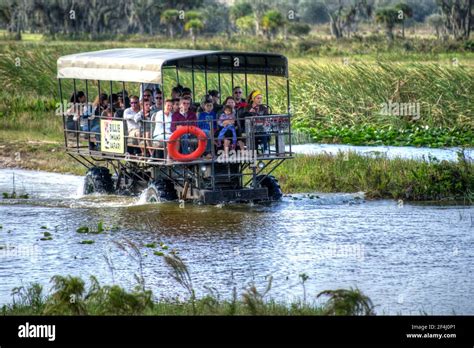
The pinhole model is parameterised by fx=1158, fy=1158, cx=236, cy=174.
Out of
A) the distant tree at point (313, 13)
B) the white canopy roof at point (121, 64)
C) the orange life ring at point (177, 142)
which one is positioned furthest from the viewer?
the distant tree at point (313, 13)

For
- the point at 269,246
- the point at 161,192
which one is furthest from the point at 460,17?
the point at 269,246

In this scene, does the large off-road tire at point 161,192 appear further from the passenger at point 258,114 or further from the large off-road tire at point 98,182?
the large off-road tire at point 98,182

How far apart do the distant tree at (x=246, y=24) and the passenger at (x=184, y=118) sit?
77.8m

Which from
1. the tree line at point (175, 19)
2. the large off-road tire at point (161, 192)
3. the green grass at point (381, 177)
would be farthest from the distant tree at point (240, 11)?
the large off-road tire at point (161, 192)

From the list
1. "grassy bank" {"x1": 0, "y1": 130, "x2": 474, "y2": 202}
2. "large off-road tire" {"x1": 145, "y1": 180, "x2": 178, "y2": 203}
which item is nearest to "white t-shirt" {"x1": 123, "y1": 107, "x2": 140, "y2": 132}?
"large off-road tire" {"x1": 145, "y1": 180, "x2": 178, "y2": 203}

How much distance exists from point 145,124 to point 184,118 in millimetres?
875

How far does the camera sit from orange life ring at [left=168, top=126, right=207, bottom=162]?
67.1 feet

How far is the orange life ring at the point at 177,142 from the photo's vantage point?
20453mm

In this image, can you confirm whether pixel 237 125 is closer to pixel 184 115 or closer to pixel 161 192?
pixel 184 115

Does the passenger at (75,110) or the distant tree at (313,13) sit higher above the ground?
the passenger at (75,110)

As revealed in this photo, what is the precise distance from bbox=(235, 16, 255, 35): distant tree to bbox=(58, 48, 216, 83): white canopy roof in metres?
75.0

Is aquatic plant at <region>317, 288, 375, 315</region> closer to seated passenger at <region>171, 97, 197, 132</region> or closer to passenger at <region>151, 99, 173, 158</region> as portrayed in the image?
passenger at <region>151, 99, 173, 158</region>

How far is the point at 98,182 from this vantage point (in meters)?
23.9

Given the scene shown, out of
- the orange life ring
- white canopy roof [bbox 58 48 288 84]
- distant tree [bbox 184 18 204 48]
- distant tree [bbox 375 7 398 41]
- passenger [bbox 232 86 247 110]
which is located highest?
white canopy roof [bbox 58 48 288 84]
